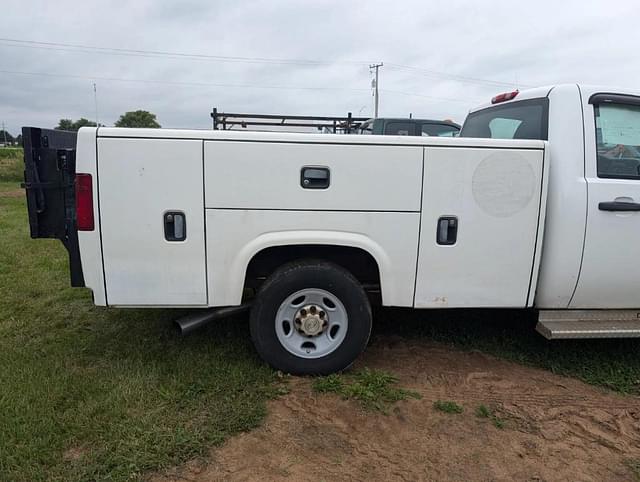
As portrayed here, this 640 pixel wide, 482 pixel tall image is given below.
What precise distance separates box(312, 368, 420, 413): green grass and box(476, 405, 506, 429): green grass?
1.28 feet

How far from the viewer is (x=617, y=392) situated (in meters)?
3.58

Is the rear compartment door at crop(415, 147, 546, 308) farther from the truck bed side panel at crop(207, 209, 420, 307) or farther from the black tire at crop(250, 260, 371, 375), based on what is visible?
the black tire at crop(250, 260, 371, 375)

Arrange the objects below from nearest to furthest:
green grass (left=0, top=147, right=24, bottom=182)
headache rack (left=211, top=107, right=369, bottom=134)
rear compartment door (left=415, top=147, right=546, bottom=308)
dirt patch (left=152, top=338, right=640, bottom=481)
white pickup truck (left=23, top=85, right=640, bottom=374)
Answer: dirt patch (left=152, top=338, right=640, bottom=481)
white pickup truck (left=23, top=85, right=640, bottom=374)
rear compartment door (left=415, top=147, right=546, bottom=308)
headache rack (left=211, top=107, right=369, bottom=134)
green grass (left=0, top=147, right=24, bottom=182)

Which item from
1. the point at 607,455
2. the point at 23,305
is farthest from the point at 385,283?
the point at 23,305

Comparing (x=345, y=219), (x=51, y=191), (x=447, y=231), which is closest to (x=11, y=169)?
(x=51, y=191)

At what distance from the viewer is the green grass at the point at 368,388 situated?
331 centimetres

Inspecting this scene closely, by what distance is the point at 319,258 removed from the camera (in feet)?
11.9

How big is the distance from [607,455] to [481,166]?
70.8 inches

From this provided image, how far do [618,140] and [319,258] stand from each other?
2.18 meters

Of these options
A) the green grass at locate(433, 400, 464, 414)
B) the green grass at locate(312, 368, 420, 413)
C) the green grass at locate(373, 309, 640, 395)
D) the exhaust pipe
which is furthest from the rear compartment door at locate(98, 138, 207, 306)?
the green grass at locate(373, 309, 640, 395)

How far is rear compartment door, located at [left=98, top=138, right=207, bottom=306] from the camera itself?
320cm

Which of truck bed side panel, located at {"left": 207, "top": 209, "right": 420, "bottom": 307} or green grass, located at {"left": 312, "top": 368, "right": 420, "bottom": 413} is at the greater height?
truck bed side panel, located at {"left": 207, "top": 209, "right": 420, "bottom": 307}

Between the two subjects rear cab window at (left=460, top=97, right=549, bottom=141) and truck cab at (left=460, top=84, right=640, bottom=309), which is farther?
rear cab window at (left=460, top=97, right=549, bottom=141)

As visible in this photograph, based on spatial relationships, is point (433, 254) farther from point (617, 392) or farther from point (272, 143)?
point (617, 392)
